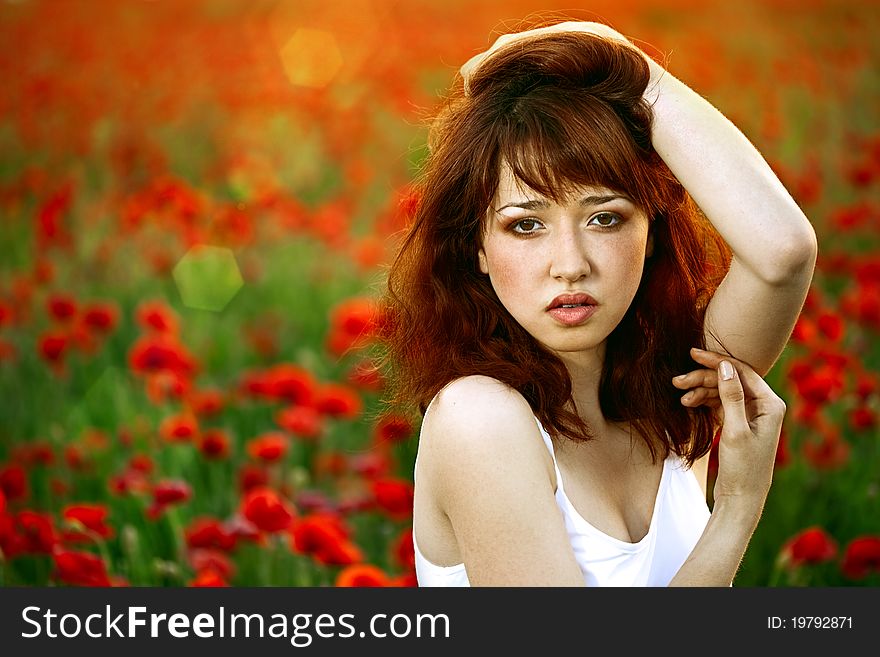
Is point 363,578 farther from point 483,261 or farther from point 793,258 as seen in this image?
point 793,258

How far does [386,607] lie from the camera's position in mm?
1594

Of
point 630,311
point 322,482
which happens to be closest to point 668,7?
point 322,482

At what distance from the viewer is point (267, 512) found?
2.17 metres

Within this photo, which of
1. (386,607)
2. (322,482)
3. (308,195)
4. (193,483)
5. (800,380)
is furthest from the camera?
(308,195)

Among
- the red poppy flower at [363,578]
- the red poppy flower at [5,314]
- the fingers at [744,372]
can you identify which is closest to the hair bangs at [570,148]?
the fingers at [744,372]

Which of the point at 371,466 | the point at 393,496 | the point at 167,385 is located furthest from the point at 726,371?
the point at 167,385

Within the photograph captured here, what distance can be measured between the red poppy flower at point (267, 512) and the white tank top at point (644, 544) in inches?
20.9

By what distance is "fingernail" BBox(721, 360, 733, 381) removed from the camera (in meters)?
1.57

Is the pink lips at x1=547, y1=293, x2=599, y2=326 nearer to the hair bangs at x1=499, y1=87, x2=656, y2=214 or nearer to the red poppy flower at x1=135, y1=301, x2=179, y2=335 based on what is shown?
the hair bangs at x1=499, y1=87, x2=656, y2=214

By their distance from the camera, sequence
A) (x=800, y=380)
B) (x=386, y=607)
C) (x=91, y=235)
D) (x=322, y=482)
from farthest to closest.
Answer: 1. (x=91, y=235)
2. (x=322, y=482)
3. (x=800, y=380)
4. (x=386, y=607)

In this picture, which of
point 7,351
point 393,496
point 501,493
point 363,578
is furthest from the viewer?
point 7,351

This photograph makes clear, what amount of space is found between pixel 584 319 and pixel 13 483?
1.60 m

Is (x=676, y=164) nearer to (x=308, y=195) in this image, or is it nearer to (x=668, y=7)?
(x=308, y=195)

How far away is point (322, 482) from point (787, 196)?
1965 mm
